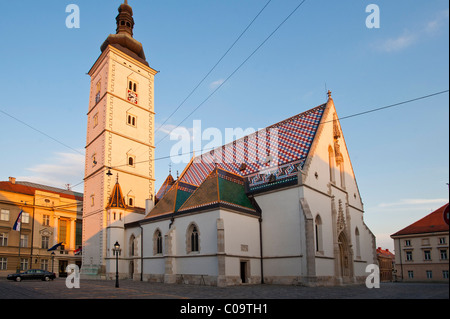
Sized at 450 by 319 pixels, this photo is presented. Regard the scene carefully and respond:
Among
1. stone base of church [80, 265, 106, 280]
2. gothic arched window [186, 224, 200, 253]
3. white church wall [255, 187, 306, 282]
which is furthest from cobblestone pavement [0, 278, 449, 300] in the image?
stone base of church [80, 265, 106, 280]

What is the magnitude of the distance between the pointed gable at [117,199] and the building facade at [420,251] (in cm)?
3193

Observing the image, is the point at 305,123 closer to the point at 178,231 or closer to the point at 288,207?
the point at 288,207

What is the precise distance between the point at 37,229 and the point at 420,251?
50556mm

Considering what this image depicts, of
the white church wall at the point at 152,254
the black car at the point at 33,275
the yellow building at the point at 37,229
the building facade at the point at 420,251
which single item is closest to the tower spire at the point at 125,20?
the yellow building at the point at 37,229

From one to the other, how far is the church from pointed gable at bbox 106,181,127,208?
4.2 inches

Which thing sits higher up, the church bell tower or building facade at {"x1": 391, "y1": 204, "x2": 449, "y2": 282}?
the church bell tower

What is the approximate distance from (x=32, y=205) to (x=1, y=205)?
4.27m

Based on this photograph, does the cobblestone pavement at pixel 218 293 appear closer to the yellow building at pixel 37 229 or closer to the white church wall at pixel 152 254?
the white church wall at pixel 152 254

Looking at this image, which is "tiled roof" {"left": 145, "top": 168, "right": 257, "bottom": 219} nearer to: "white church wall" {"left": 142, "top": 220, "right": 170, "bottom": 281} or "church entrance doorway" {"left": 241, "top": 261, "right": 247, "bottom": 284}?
"white church wall" {"left": 142, "top": 220, "right": 170, "bottom": 281}

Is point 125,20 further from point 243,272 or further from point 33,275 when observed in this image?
point 243,272

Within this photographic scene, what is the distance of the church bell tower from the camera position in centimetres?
3848

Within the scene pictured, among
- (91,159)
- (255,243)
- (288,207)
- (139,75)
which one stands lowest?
(255,243)
